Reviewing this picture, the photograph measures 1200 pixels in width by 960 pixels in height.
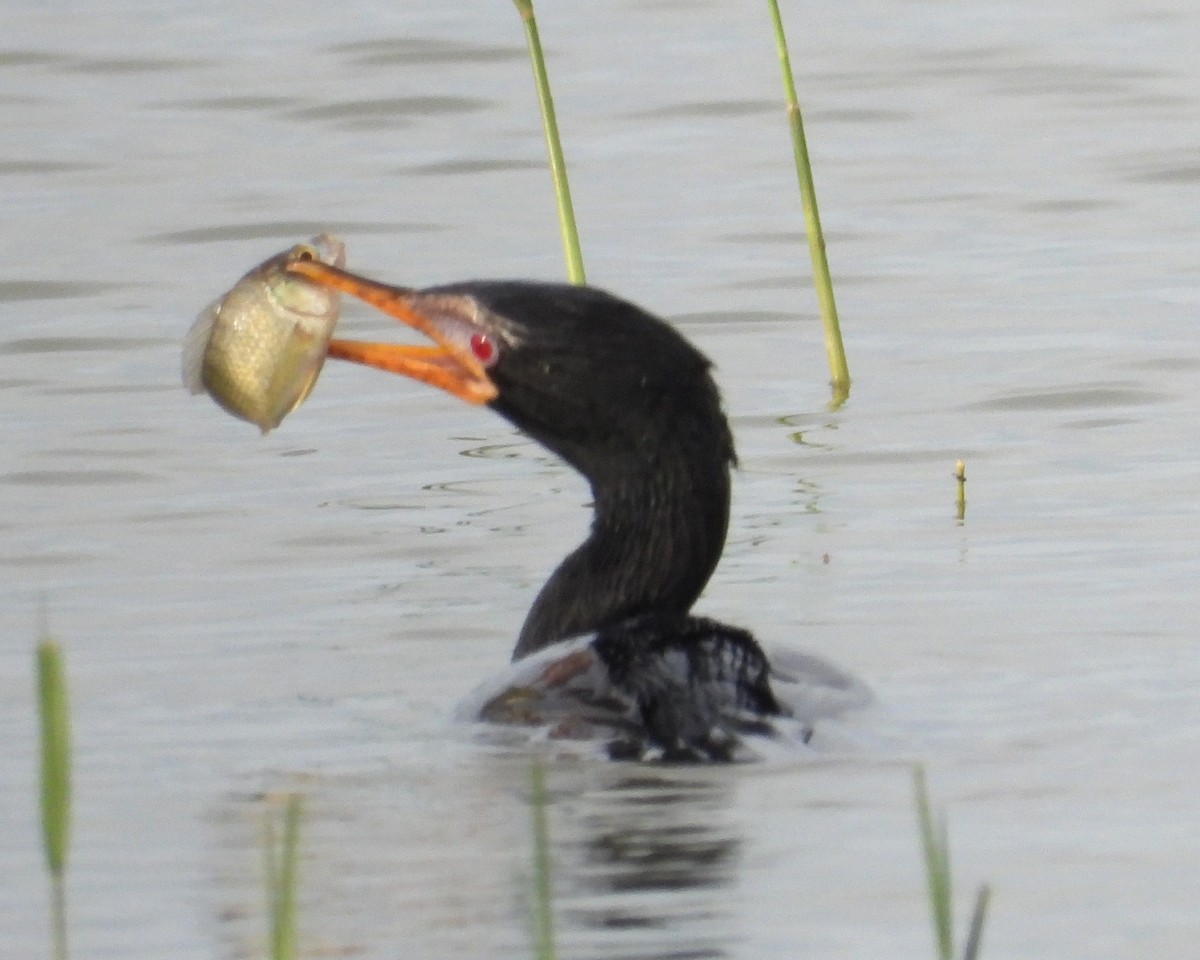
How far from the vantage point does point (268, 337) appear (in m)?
6.98

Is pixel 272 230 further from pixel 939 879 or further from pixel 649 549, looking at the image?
pixel 939 879

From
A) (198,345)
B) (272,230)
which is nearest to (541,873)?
(198,345)

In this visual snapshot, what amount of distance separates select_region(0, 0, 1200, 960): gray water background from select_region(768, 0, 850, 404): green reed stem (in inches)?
6.5

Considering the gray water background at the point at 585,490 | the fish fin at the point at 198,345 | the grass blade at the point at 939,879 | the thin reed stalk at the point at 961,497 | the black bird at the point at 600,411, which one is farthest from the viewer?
the thin reed stalk at the point at 961,497

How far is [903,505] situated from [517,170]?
6.27 m

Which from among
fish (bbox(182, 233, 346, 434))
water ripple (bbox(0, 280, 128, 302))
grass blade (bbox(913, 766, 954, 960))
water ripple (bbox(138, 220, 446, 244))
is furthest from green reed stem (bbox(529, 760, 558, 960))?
water ripple (bbox(138, 220, 446, 244))

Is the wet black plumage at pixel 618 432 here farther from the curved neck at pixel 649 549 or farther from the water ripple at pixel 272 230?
the water ripple at pixel 272 230

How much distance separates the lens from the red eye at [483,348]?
21.7 ft

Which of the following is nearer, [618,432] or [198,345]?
[618,432]

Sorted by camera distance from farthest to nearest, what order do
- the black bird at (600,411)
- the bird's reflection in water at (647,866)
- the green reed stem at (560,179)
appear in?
the green reed stem at (560,179) < the black bird at (600,411) < the bird's reflection in water at (647,866)

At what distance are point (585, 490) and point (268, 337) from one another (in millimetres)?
2339

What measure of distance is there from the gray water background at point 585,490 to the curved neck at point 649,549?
0.39 m

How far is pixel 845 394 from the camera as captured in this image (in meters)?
10.4

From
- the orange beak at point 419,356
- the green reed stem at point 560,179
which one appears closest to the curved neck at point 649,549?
the orange beak at point 419,356
